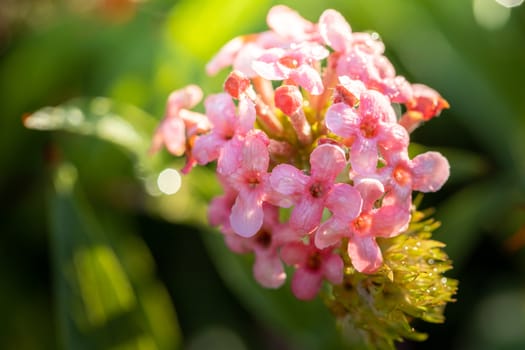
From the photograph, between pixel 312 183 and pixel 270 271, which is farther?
pixel 270 271

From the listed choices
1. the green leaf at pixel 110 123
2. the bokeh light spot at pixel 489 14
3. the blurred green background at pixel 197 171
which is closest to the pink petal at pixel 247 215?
the green leaf at pixel 110 123

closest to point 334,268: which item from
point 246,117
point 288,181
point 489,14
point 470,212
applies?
point 288,181

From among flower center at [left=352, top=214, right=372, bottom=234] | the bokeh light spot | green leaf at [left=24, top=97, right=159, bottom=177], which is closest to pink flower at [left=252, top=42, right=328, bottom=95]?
flower center at [left=352, top=214, right=372, bottom=234]

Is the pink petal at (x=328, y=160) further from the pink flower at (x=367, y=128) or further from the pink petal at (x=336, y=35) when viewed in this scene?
the pink petal at (x=336, y=35)

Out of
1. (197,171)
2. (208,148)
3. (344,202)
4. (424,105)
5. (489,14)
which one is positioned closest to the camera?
(344,202)

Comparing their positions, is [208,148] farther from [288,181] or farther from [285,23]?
[285,23]

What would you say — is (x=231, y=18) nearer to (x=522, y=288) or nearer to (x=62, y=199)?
(x=62, y=199)
